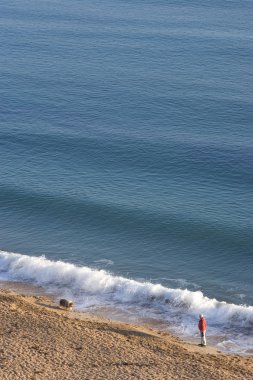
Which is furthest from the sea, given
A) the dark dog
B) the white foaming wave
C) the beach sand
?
the beach sand

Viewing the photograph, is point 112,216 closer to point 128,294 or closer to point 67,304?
point 128,294

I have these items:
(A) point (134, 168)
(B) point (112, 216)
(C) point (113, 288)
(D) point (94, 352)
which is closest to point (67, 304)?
(C) point (113, 288)

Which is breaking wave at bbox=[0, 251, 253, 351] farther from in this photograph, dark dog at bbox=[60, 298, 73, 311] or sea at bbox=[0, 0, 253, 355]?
dark dog at bbox=[60, 298, 73, 311]

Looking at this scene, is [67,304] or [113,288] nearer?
[67,304]

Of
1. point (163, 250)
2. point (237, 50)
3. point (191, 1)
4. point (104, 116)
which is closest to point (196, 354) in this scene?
point (163, 250)

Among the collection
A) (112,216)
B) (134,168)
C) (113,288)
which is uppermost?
(134,168)

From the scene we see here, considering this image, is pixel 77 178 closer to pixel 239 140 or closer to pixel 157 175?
pixel 157 175

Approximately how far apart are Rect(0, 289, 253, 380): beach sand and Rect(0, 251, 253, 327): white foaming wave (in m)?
4.24

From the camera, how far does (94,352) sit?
1586 inches

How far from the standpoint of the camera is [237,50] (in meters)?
98.3

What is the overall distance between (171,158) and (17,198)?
50.1 feet

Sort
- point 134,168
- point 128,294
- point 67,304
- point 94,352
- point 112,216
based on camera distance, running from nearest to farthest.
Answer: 1. point 94,352
2. point 67,304
3. point 128,294
4. point 112,216
5. point 134,168

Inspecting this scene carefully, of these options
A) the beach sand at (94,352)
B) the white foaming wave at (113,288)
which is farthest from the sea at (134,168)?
the beach sand at (94,352)

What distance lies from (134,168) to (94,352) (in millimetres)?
30184
